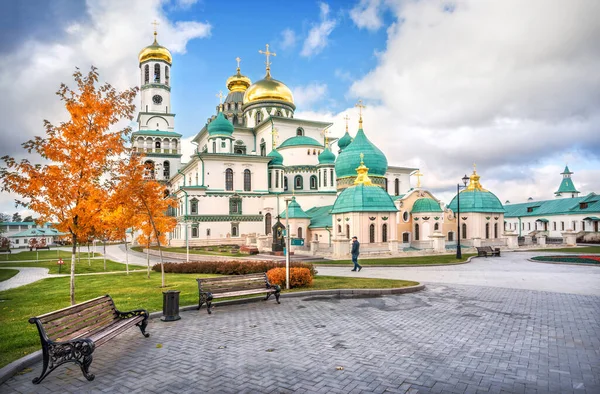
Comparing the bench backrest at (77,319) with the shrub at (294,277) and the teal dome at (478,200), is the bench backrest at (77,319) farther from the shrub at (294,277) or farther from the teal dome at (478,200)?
the teal dome at (478,200)

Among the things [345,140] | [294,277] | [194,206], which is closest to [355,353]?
[294,277]

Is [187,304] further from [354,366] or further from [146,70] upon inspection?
[146,70]

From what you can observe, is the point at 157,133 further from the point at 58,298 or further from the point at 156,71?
the point at 58,298

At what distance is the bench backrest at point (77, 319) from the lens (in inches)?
250

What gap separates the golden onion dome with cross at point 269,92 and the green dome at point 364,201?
1184 inches

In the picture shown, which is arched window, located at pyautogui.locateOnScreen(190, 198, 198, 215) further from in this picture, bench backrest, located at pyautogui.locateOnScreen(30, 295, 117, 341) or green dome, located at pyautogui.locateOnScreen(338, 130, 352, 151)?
bench backrest, located at pyautogui.locateOnScreen(30, 295, 117, 341)

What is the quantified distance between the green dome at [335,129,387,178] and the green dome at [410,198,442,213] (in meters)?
5.10

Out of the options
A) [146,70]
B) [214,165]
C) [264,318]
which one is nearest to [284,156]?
[214,165]

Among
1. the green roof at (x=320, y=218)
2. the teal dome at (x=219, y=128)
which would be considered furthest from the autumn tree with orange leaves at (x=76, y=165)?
the teal dome at (x=219, y=128)

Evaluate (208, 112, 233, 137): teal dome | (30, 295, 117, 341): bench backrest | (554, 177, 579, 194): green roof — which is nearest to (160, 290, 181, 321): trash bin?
(30, 295, 117, 341): bench backrest

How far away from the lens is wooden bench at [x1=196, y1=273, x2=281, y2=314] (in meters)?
10.6

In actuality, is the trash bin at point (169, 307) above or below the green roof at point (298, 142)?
below

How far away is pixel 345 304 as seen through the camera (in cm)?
1138

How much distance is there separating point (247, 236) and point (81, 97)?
110 ft
